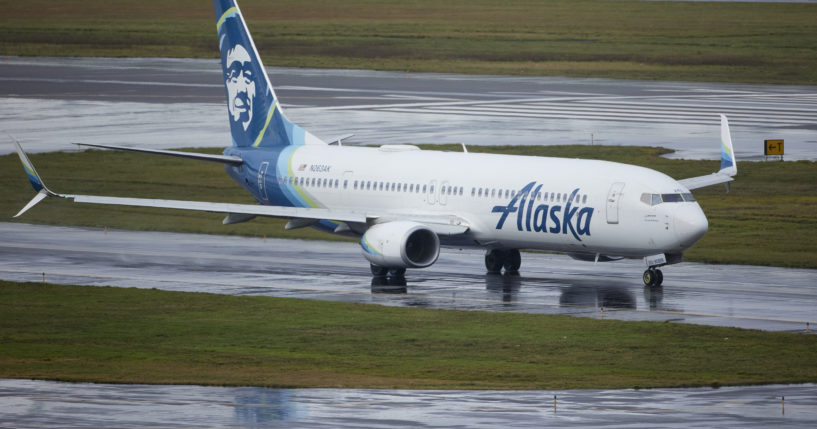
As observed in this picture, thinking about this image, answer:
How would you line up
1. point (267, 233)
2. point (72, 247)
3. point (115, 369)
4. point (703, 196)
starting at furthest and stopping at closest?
point (703, 196), point (267, 233), point (72, 247), point (115, 369)

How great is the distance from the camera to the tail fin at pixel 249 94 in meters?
53.1

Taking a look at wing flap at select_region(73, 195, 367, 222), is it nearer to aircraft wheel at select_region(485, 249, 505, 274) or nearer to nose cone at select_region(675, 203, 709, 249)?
aircraft wheel at select_region(485, 249, 505, 274)

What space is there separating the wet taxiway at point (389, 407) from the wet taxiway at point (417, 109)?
46635 millimetres

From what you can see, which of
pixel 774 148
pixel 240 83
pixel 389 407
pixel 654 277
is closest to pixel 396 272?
pixel 654 277

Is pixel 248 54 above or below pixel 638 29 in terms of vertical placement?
below

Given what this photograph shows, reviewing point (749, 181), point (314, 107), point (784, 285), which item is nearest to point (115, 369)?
point (784, 285)

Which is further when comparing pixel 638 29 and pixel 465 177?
pixel 638 29

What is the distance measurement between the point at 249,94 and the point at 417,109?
40.9 m

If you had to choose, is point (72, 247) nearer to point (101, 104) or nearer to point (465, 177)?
point (465, 177)

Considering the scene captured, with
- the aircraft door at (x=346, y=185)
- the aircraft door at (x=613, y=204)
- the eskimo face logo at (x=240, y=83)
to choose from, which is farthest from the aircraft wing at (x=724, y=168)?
the eskimo face logo at (x=240, y=83)

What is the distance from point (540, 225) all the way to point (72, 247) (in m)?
17.9

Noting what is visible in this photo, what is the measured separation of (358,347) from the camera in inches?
1379

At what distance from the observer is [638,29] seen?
146 metres

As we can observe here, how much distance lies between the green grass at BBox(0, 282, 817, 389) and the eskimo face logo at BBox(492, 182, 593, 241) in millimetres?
5651
